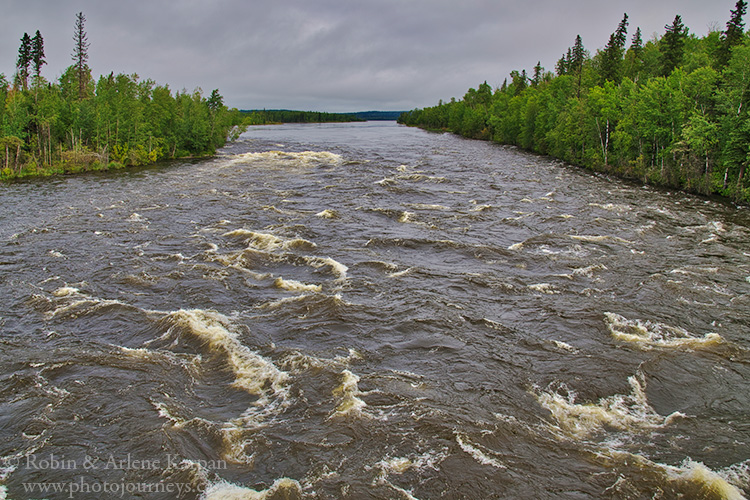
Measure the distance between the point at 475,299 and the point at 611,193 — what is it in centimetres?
3130

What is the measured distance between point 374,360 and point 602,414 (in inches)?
255

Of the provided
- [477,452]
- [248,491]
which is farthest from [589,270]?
[248,491]

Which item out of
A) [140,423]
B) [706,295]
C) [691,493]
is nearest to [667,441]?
[691,493]

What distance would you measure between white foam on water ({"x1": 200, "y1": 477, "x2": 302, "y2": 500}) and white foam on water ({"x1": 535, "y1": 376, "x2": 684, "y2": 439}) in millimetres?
6496

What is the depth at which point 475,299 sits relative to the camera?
1978cm

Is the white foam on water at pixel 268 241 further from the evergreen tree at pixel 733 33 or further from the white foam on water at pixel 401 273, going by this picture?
the evergreen tree at pixel 733 33

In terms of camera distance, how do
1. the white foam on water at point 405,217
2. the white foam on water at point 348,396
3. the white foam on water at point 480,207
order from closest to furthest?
the white foam on water at point 348,396 < the white foam on water at point 405,217 < the white foam on water at point 480,207

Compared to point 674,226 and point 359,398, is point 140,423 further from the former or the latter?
point 674,226

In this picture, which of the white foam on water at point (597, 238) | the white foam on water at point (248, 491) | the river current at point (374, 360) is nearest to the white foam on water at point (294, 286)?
the river current at point (374, 360)

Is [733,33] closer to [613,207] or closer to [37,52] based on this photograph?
[613,207]

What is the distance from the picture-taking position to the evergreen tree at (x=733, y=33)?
5285 centimetres

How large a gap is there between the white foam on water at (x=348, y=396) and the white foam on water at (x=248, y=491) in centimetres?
245

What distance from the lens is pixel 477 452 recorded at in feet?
35.7

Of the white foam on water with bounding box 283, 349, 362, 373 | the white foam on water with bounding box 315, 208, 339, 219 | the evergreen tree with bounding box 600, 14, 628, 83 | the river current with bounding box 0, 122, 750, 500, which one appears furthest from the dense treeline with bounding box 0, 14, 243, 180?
the evergreen tree with bounding box 600, 14, 628, 83
